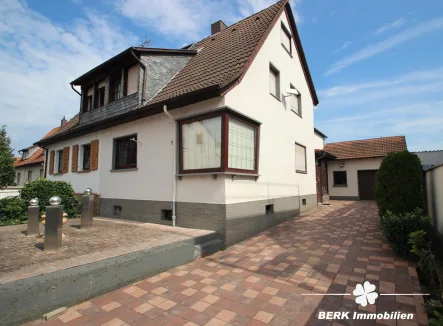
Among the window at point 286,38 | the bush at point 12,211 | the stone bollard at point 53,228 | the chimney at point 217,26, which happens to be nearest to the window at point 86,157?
the bush at point 12,211

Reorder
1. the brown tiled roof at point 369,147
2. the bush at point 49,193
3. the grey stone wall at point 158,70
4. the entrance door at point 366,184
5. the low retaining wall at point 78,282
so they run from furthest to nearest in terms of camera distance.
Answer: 1. the brown tiled roof at point 369,147
2. the entrance door at point 366,184
3. the bush at point 49,193
4. the grey stone wall at point 158,70
5. the low retaining wall at point 78,282

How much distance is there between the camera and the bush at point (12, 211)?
25.0ft

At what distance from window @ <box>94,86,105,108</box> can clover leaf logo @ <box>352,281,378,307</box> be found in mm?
10373

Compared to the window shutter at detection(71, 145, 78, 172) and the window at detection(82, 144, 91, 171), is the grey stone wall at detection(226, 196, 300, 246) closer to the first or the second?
the window at detection(82, 144, 91, 171)

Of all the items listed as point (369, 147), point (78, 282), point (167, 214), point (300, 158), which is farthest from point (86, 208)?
point (369, 147)

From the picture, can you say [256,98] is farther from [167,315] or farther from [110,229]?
[167,315]

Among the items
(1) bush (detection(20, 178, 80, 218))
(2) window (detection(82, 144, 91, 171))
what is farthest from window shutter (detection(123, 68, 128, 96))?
(1) bush (detection(20, 178, 80, 218))

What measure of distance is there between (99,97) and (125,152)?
134 inches

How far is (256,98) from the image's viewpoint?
280 inches

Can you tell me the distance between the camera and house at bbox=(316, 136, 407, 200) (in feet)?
54.4

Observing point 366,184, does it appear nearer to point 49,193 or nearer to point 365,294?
point 365,294

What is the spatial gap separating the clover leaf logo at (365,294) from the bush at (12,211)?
947 cm

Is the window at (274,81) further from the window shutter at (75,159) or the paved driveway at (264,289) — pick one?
the window shutter at (75,159)

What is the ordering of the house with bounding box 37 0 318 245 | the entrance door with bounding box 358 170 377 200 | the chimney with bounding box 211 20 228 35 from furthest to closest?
1. the entrance door with bounding box 358 170 377 200
2. the chimney with bounding box 211 20 228 35
3. the house with bounding box 37 0 318 245
